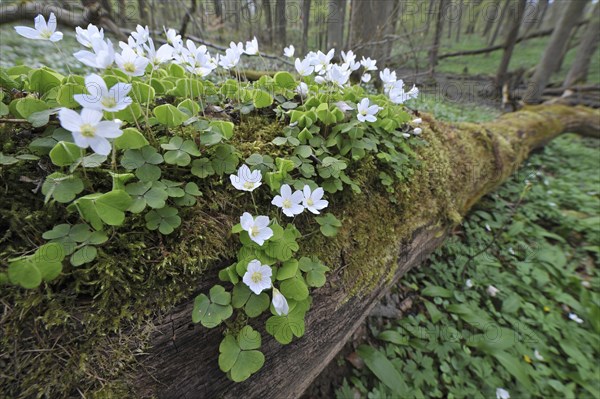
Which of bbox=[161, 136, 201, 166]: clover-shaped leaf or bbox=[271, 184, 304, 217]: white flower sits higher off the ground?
bbox=[161, 136, 201, 166]: clover-shaped leaf

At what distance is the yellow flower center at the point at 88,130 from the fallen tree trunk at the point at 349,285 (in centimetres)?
60

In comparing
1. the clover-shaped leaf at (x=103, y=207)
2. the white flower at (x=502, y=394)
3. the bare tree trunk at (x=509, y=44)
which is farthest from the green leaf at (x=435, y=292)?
the bare tree trunk at (x=509, y=44)

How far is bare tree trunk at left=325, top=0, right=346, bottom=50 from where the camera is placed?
601 centimetres

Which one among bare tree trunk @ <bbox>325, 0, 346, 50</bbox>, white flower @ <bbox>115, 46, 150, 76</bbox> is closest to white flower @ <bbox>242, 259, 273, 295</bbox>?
white flower @ <bbox>115, 46, 150, 76</bbox>

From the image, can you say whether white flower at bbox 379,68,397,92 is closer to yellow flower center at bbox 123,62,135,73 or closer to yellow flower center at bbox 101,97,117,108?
yellow flower center at bbox 123,62,135,73

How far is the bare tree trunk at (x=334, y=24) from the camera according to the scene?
6.01 meters

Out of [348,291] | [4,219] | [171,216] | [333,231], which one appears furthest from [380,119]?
[4,219]

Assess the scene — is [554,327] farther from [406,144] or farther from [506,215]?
[406,144]

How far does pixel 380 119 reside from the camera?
1.74m

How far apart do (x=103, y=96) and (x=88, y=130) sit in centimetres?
15

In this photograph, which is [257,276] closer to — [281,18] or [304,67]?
[304,67]

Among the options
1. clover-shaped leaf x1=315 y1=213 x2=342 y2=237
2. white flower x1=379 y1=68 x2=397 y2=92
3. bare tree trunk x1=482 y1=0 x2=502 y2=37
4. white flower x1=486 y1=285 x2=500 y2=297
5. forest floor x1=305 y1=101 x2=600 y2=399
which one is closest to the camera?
clover-shaped leaf x1=315 y1=213 x2=342 y2=237

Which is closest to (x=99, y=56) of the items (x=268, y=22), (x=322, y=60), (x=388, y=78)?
(x=322, y=60)

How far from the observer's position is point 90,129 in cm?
74
